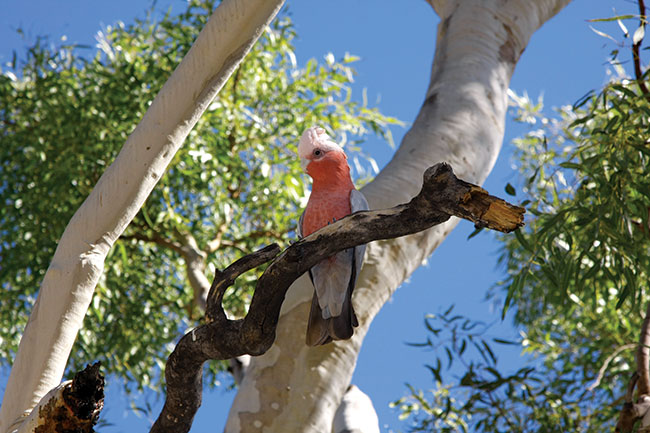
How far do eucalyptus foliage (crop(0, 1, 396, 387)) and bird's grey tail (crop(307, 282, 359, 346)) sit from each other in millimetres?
1558

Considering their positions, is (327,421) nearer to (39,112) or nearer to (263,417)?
(263,417)

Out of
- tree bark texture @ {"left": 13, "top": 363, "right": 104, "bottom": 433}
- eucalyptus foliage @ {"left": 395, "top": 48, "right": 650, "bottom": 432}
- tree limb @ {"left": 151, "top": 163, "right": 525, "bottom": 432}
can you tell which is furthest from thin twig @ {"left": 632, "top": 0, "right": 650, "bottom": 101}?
tree bark texture @ {"left": 13, "top": 363, "right": 104, "bottom": 433}

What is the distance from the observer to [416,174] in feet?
6.72

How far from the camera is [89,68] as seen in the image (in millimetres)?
3422

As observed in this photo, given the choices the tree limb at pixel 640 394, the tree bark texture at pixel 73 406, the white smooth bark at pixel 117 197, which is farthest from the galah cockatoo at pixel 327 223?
the tree limb at pixel 640 394

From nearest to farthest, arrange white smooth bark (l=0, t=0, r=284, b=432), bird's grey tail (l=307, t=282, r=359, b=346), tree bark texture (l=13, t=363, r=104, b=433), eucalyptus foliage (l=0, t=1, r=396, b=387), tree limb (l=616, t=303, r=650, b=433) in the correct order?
tree bark texture (l=13, t=363, r=104, b=433) → bird's grey tail (l=307, t=282, r=359, b=346) → white smooth bark (l=0, t=0, r=284, b=432) → tree limb (l=616, t=303, r=650, b=433) → eucalyptus foliage (l=0, t=1, r=396, b=387)

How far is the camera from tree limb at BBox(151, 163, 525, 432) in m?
1.05

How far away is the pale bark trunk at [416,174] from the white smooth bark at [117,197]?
1.73 ft

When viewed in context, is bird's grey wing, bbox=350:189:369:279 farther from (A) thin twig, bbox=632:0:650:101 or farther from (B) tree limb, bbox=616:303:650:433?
(A) thin twig, bbox=632:0:650:101

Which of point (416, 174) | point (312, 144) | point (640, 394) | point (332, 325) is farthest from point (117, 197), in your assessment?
point (640, 394)

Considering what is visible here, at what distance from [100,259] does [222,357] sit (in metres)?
0.37

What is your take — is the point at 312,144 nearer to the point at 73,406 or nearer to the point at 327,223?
the point at 327,223

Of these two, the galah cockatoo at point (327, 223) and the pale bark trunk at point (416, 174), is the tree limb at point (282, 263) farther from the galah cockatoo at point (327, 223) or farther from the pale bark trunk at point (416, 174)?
the pale bark trunk at point (416, 174)

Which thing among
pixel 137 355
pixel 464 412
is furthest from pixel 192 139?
pixel 464 412
